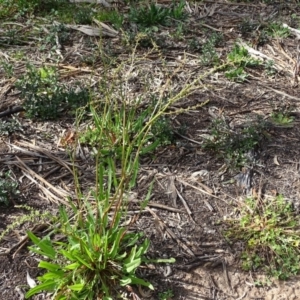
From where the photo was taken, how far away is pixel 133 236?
2.79 meters

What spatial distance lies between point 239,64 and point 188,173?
1.36 m

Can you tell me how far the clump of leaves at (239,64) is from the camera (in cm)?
414

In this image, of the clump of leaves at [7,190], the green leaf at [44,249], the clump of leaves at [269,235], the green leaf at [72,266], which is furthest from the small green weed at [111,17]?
the green leaf at [72,266]

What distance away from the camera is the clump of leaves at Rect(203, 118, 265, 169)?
3.40 meters

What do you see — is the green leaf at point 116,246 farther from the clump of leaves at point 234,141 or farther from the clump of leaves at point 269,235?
the clump of leaves at point 234,141

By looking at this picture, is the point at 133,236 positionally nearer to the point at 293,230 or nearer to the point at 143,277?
the point at 143,277

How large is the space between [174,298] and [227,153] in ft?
3.64

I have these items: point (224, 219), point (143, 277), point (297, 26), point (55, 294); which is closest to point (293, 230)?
point (224, 219)

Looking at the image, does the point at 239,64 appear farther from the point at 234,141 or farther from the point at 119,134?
the point at 119,134

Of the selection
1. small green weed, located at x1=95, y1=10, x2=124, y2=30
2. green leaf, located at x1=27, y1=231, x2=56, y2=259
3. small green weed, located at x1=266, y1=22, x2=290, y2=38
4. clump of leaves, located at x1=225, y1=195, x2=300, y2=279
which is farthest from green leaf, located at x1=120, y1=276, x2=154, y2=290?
small green weed, located at x1=266, y1=22, x2=290, y2=38

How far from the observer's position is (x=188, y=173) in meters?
3.35

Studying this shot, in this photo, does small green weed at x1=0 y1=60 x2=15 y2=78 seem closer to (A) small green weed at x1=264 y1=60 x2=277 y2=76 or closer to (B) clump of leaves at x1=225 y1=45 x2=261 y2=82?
(B) clump of leaves at x1=225 y1=45 x2=261 y2=82

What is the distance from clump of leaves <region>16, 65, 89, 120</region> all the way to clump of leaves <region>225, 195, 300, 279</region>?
142 cm

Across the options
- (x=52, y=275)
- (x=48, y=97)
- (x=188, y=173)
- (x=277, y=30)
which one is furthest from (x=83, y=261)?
(x=277, y=30)
